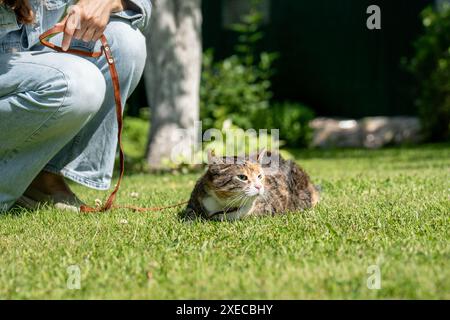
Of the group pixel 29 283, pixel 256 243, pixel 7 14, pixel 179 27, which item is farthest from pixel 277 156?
pixel 179 27

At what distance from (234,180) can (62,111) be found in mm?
981

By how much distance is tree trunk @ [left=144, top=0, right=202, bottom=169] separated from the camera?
7777mm

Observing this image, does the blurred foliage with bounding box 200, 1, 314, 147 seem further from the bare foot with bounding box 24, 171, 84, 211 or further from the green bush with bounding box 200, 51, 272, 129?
the bare foot with bounding box 24, 171, 84, 211

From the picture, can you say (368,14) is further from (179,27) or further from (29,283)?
(29,283)

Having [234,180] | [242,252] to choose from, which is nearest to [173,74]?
[234,180]

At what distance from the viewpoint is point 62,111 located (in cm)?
387

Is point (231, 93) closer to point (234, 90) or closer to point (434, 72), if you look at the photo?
point (234, 90)

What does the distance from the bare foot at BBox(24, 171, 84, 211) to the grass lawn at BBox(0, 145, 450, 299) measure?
0.72 ft

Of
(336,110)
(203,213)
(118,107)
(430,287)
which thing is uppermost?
(118,107)

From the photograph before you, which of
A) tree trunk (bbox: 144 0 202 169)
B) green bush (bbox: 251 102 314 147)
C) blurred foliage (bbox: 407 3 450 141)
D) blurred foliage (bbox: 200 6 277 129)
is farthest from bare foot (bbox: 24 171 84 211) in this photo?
blurred foliage (bbox: 407 3 450 141)

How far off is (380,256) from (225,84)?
804 centimetres

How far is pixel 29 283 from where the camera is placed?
271 cm

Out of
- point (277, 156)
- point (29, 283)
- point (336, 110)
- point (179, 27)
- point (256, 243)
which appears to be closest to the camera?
point (29, 283)

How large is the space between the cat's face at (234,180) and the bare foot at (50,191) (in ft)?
3.18
